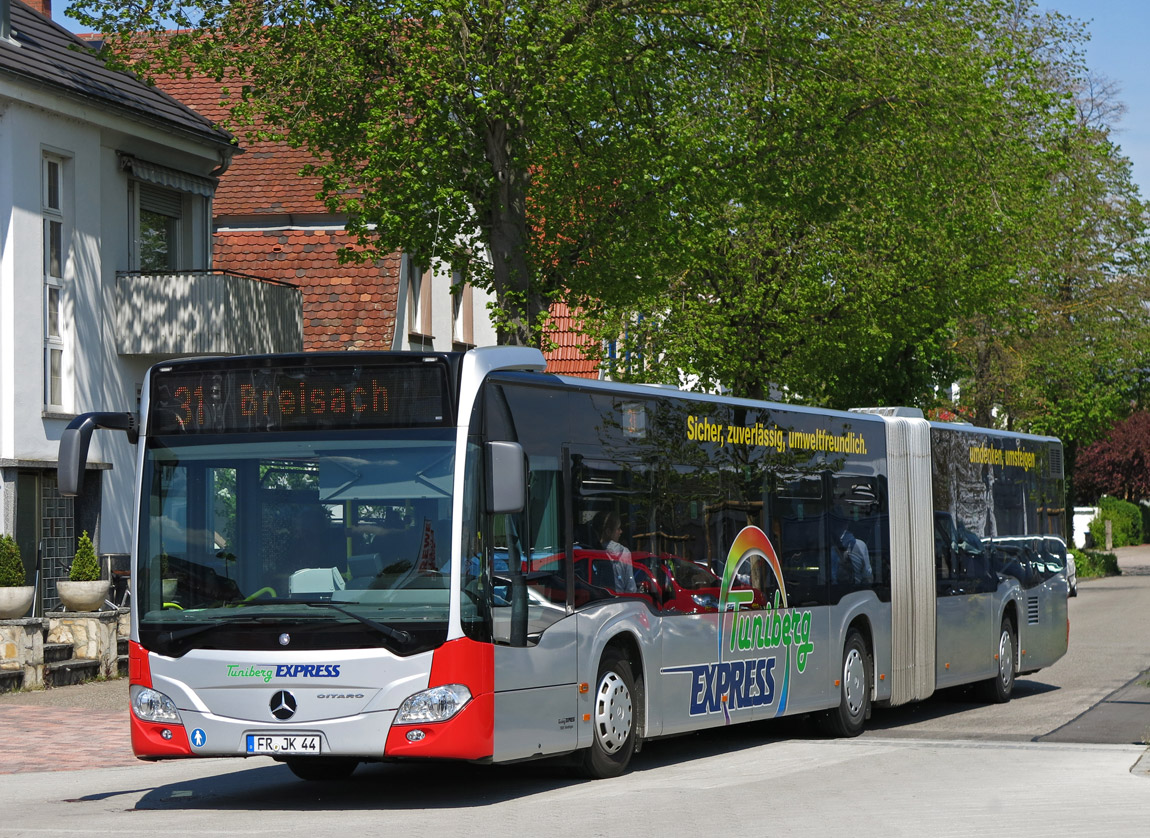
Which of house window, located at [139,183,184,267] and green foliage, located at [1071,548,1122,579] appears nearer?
house window, located at [139,183,184,267]

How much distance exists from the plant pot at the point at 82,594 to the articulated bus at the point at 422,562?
8827mm

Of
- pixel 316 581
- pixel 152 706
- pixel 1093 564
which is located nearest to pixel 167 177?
pixel 152 706

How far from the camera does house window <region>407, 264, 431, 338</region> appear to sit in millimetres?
34062

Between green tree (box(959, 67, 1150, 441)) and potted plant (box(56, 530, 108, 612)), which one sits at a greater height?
green tree (box(959, 67, 1150, 441))

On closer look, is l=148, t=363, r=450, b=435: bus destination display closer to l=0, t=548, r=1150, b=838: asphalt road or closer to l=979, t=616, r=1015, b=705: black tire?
l=0, t=548, r=1150, b=838: asphalt road

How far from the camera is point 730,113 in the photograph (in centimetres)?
2270

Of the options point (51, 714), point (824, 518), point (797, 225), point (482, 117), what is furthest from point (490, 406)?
point (797, 225)

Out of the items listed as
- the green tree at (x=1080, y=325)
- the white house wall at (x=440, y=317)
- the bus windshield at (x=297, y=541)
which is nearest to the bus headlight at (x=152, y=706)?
the bus windshield at (x=297, y=541)

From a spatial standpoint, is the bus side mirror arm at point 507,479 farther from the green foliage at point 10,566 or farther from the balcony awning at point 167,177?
the balcony awning at point 167,177

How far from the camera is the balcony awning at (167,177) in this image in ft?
82.0

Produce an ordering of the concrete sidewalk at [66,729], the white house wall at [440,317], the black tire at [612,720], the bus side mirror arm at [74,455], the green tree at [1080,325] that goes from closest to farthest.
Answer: the bus side mirror arm at [74,455], the black tire at [612,720], the concrete sidewalk at [66,729], the white house wall at [440,317], the green tree at [1080,325]

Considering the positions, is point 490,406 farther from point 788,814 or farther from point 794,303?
point 794,303

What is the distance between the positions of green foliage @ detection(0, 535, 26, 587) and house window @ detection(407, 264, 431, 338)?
48.2 feet

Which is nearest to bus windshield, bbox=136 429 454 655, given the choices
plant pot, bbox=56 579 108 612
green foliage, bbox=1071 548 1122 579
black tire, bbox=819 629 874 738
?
black tire, bbox=819 629 874 738
